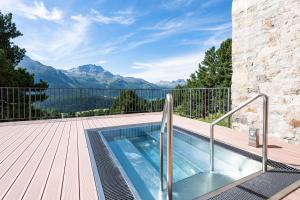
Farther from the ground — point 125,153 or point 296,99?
point 296,99

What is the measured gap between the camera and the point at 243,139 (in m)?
3.68

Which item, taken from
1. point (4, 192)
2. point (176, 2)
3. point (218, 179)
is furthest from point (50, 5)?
point (218, 179)

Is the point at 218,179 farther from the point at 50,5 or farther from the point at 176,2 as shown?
the point at 50,5

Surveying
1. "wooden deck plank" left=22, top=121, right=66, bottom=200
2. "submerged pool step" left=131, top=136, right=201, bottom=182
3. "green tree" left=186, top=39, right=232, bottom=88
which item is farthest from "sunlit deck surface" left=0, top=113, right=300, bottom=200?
"green tree" left=186, top=39, right=232, bottom=88

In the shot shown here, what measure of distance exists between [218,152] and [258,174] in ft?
3.17

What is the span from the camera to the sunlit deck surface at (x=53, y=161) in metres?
1.78

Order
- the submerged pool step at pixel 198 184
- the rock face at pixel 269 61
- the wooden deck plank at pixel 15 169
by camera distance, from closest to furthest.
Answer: the wooden deck plank at pixel 15 169
the submerged pool step at pixel 198 184
the rock face at pixel 269 61

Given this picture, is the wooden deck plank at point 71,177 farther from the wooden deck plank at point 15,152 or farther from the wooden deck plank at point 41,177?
the wooden deck plank at point 15,152

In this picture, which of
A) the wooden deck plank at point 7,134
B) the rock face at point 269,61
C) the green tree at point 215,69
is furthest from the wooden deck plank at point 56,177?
the green tree at point 215,69

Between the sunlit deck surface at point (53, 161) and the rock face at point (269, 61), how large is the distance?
46 cm

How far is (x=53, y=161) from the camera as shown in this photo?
256cm

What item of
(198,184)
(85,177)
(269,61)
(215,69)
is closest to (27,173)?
(85,177)

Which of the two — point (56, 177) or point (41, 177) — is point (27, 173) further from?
point (56, 177)

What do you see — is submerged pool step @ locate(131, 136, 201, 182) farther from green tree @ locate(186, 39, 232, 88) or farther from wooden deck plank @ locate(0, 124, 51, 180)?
green tree @ locate(186, 39, 232, 88)
